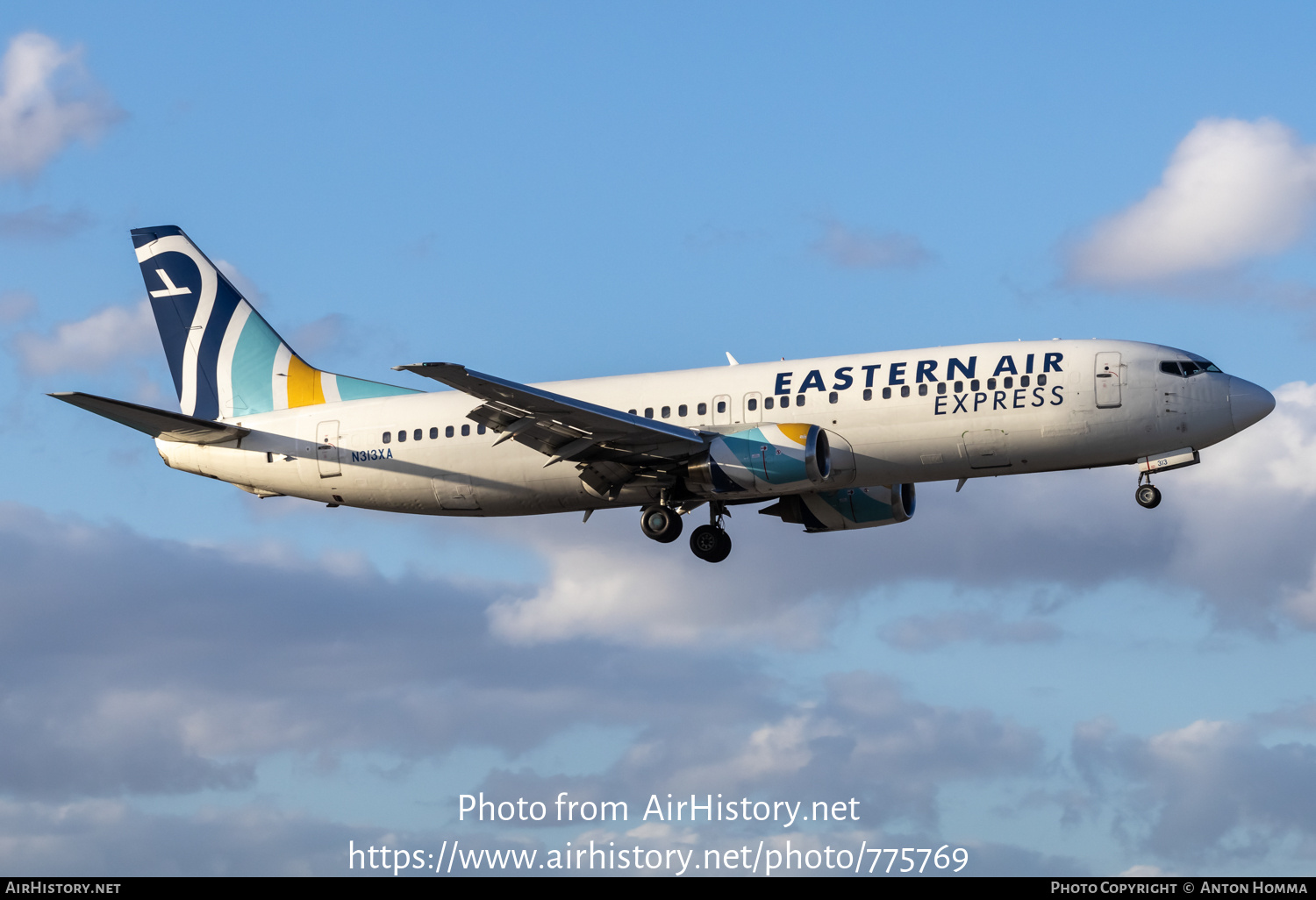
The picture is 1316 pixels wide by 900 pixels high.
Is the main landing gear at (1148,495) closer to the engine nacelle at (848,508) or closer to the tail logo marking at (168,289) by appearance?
the engine nacelle at (848,508)

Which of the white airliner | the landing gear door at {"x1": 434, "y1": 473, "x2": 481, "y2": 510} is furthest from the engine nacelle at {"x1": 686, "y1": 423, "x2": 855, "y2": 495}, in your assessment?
the landing gear door at {"x1": 434, "y1": 473, "x2": 481, "y2": 510}

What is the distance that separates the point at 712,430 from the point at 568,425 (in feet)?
13.8

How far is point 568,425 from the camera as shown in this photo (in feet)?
141

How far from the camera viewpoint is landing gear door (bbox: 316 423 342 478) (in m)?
48.4

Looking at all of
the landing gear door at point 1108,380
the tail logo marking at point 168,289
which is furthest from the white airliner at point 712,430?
the tail logo marking at point 168,289

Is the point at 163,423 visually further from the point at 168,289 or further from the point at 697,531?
the point at 697,531

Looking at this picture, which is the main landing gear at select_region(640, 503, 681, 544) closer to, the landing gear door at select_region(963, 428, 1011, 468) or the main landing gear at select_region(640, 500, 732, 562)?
the main landing gear at select_region(640, 500, 732, 562)

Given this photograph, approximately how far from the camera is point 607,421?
4209 cm

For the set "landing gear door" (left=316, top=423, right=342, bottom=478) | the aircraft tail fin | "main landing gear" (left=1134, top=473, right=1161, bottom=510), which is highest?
the aircraft tail fin

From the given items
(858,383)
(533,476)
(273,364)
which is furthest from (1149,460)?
(273,364)

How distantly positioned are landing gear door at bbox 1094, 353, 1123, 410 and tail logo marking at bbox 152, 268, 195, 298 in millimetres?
30384

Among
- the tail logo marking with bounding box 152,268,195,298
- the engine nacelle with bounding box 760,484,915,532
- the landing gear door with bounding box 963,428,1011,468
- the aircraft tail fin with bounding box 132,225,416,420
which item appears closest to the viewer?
the landing gear door with bounding box 963,428,1011,468

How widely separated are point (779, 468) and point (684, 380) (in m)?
4.91

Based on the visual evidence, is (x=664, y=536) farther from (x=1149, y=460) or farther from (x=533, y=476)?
(x=1149, y=460)
